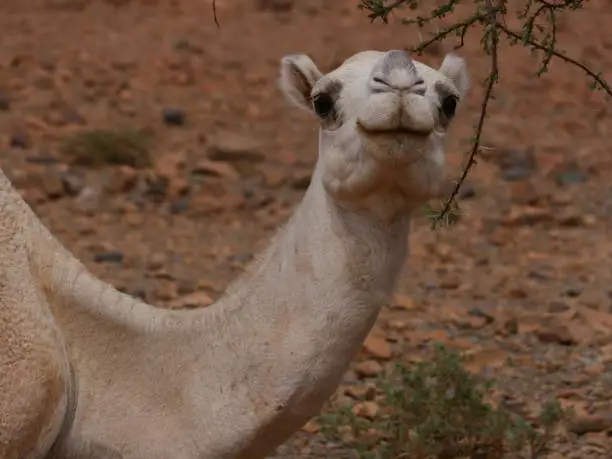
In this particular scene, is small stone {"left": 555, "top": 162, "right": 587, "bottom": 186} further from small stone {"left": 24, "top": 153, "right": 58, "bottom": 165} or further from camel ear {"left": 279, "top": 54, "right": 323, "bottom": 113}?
camel ear {"left": 279, "top": 54, "right": 323, "bottom": 113}

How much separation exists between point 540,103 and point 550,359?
8.11 metres

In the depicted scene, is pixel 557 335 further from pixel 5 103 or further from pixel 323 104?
pixel 5 103

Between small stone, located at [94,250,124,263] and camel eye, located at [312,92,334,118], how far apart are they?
6.07m

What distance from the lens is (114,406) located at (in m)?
4.97

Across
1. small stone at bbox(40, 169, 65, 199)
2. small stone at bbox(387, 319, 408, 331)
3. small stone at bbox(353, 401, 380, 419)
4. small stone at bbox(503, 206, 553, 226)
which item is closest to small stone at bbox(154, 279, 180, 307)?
small stone at bbox(387, 319, 408, 331)

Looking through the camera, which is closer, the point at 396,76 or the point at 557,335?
the point at 396,76

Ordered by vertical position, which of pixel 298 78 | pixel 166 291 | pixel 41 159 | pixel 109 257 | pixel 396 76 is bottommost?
pixel 41 159

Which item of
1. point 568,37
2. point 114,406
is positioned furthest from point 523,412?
point 568,37

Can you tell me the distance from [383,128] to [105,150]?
919 cm

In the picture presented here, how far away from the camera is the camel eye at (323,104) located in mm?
4680

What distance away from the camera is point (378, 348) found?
8.55m

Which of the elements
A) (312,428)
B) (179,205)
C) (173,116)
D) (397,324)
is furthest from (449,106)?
(173,116)

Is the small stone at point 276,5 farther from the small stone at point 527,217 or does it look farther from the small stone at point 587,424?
the small stone at point 587,424

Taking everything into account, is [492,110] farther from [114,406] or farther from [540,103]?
[114,406]
